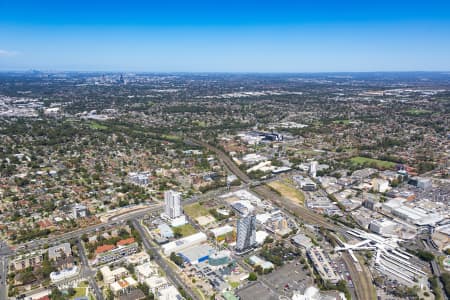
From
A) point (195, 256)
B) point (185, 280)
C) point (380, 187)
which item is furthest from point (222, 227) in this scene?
point (380, 187)

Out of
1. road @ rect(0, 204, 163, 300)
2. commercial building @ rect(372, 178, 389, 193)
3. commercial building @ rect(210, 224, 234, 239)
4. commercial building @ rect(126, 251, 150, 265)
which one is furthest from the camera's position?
commercial building @ rect(372, 178, 389, 193)

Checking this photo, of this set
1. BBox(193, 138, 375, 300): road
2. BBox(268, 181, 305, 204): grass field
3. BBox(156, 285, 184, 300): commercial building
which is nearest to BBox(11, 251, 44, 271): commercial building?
BBox(156, 285, 184, 300): commercial building

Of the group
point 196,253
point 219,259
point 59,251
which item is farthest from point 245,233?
point 59,251

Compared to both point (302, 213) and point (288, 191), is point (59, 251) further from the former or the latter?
point (288, 191)

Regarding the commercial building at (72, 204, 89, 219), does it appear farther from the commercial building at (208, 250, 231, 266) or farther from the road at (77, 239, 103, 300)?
the commercial building at (208, 250, 231, 266)

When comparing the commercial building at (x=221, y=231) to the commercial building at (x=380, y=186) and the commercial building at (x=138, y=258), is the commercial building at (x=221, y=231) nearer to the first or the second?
the commercial building at (x=138, y=258)

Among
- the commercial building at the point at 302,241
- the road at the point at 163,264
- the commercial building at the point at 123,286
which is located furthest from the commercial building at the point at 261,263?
the commercial building at the point at 123,286
